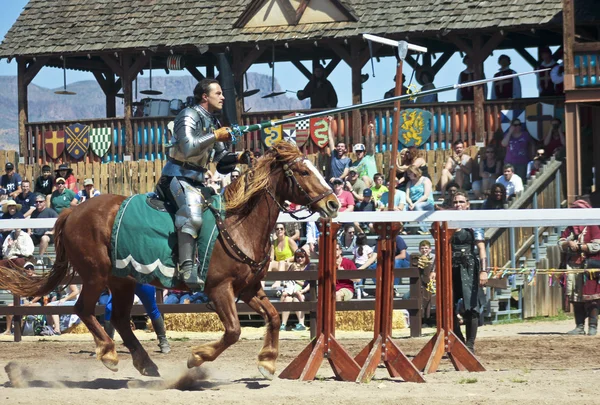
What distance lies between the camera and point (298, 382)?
34.2 ft

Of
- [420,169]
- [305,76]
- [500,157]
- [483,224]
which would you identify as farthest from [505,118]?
[483,224]

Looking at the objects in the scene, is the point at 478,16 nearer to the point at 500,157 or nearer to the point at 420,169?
the point at 500,157

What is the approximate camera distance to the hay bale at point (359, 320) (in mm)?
16469

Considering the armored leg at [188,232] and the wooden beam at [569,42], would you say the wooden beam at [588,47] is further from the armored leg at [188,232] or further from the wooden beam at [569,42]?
the armored leg at [188,232]

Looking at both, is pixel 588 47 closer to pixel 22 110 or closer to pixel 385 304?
pixel 385 304

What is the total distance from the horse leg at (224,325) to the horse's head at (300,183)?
3.18ft

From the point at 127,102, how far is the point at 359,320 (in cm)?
1176

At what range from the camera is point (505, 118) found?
22.4 metres

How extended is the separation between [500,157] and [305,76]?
6.92m

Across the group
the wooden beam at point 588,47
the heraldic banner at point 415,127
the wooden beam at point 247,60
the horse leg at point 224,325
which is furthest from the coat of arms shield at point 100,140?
the horse leg at point 224,325

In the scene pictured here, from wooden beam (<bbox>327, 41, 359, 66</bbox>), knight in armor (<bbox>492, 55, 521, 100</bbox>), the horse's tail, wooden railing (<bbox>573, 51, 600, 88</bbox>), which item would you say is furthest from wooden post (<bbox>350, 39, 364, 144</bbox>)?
the horse's tail

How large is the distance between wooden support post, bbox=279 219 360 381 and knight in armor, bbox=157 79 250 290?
1.09 meters

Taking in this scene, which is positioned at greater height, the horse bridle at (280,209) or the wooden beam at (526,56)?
the wooden beam at (526,56)

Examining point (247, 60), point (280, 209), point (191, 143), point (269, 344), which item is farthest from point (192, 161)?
point (247, 60)
